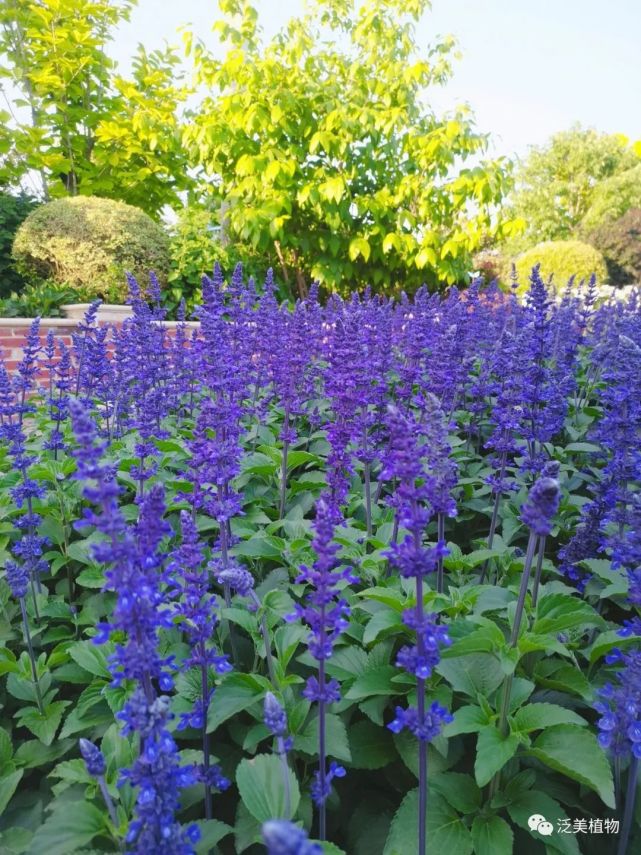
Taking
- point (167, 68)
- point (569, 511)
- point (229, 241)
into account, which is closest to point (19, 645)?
point (569, 511)

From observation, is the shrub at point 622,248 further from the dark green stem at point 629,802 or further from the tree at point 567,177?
the dark green stem at point 629,802

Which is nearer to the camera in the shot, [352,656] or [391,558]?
[391,558]

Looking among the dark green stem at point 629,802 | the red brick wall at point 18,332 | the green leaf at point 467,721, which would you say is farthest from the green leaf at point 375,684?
the red brick wall at point 18,332

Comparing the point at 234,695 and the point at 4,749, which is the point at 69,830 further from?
the point at 4,749

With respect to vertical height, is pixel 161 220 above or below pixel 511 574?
above

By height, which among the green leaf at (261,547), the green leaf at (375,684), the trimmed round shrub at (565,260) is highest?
the trimmed round shrub at (565,260)

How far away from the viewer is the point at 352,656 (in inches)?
101

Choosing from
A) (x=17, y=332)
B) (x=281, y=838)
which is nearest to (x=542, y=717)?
(x=281, y=838)

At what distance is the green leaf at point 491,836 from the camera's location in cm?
201

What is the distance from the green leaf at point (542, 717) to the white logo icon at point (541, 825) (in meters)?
0.28

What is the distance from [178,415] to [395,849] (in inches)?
148

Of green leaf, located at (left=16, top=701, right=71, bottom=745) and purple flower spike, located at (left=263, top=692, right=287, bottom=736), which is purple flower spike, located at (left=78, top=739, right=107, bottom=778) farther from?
green leaf, located at (left=16, top=701, right=71, bottom=745)

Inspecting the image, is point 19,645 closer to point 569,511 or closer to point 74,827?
point 74,827

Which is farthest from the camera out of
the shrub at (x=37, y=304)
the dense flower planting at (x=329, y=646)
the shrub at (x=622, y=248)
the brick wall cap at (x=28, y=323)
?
the shrub at (x=622, y=248)
